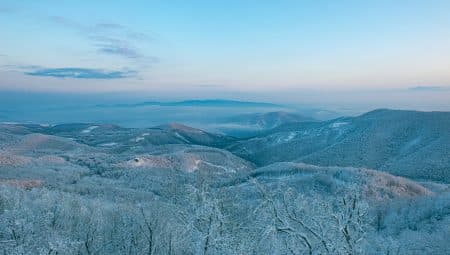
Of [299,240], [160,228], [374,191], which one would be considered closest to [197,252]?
[299,240]

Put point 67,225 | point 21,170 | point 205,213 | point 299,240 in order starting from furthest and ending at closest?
point 21,170 → point 67,225 → point 205,213 → point 299,240

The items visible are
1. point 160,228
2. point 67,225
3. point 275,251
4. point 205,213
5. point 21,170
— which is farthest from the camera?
point 21,170

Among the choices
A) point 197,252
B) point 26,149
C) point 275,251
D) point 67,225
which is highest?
point 275,251

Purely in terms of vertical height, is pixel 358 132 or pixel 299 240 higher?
pixel 299 240

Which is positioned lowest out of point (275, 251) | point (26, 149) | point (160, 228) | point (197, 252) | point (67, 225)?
point (26, 149)

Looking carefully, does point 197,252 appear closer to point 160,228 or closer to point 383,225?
point 160,228

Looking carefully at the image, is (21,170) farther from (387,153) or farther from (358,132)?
(358,132)

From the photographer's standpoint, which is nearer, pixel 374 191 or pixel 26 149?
pixel 374 191

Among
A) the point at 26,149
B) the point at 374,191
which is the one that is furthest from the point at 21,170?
the point at 374,191

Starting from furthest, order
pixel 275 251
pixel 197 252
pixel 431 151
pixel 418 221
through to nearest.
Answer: pixel 431 151 → pixel 418 221 → pixel 197 252 → pixel 275 251
